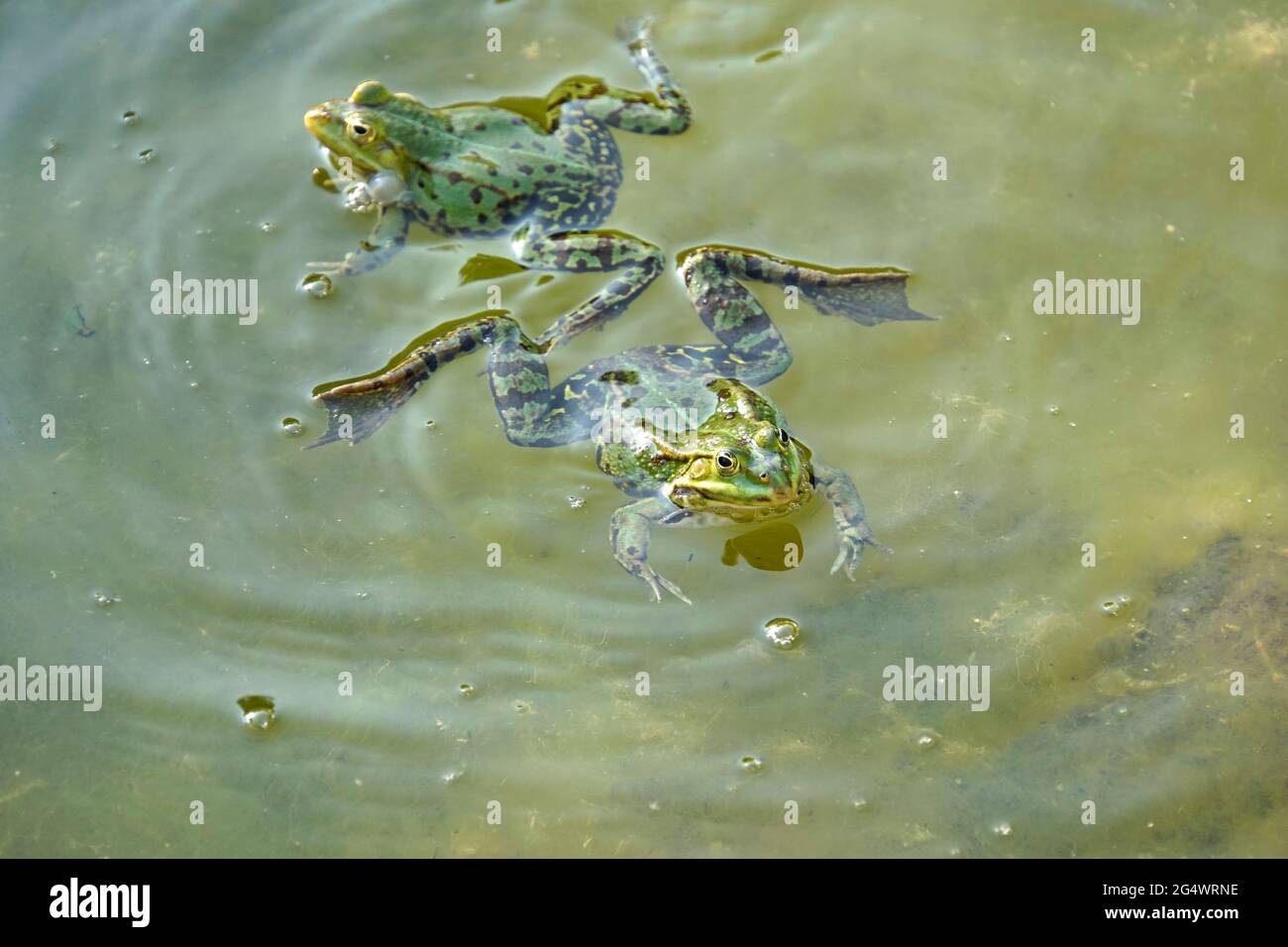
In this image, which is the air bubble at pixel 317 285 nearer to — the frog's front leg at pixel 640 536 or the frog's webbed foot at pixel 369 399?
the frog's webbed foot at pixel 369 399

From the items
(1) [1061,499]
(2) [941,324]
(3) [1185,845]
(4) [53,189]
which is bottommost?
(3) [1185,845]

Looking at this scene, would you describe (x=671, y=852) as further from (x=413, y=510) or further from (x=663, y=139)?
(x=663, y=139)

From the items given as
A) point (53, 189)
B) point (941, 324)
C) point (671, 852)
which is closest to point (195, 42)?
point (53, 189)

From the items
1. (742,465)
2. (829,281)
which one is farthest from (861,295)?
(742,465)

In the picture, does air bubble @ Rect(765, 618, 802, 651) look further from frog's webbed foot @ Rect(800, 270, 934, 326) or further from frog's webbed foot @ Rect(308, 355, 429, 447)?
frog's webbed foot @ Rect(308, 355, 429, 447)

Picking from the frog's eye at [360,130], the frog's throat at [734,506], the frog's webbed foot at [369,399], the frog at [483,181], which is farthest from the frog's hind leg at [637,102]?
the frog's throat at [734,506]

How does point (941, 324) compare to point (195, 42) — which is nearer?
point (941, 324)

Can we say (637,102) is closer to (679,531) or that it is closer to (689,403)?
(689,403)

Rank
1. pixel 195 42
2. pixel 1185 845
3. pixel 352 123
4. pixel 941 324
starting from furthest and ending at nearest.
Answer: pixel 195 42 → pixel 352 123 → pixel 941 324 → pixel 1185 845

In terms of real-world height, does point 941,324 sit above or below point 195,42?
below
